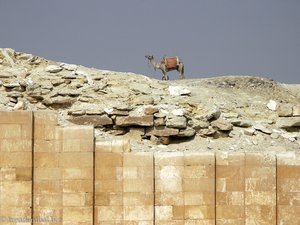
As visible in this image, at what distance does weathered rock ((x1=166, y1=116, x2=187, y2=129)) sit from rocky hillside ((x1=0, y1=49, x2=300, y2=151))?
0.02m

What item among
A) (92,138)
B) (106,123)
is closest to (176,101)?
(106,123)

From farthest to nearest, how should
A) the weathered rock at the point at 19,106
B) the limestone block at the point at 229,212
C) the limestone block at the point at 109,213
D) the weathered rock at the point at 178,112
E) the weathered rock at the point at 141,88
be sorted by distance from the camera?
the weathered rock at the point at 141,88, the weathered rock at the point at 178,112, the weathered rock at the point at 19,106, the limestone block at the point at 229,212, the limestone block at the point at 109,213

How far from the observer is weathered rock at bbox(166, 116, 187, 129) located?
14.1 meters

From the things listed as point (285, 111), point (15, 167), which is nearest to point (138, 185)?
point (15, 167)

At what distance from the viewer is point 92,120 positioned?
46.3 ft

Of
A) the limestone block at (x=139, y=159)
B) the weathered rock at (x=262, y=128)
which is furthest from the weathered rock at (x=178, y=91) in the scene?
the limestone block at (x=139, y=159)

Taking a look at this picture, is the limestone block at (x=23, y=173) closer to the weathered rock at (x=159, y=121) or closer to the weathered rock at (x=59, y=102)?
the weathered rock at (x=59, y=102)

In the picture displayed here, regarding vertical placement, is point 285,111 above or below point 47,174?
above

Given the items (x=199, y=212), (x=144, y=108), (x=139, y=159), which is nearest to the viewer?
(x=139, y=159)

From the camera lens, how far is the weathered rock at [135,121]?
14078mm

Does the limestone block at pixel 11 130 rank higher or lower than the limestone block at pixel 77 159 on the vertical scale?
higher

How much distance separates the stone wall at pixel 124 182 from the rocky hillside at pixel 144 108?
790 mm

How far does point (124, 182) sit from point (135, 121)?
1.62 meters

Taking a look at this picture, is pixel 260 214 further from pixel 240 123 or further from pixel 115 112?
pixel 115 112
